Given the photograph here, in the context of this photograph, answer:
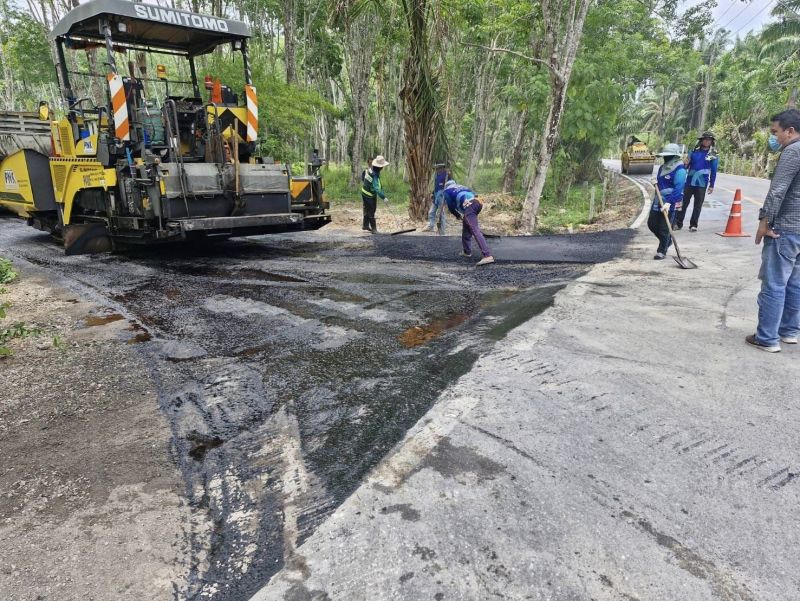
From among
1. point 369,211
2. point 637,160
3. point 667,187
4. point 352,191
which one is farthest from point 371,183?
point 637,160

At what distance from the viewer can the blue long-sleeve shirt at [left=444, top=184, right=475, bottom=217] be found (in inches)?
272

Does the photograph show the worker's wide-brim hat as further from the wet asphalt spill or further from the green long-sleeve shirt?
the green long-sleeve shirt

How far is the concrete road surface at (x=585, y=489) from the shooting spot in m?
1.83

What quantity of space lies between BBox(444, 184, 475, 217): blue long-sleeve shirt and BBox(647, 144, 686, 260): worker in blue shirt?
7.99ft

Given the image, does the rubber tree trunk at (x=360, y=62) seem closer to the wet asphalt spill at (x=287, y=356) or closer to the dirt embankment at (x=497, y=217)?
the dirt embankment at (x=497, y=217)

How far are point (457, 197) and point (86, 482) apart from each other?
558 cm

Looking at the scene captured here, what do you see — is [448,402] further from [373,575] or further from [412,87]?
[412,87]

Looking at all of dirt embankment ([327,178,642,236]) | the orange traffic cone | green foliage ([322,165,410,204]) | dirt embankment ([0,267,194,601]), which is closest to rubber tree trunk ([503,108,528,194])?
dirt embankment ([327,178,642,236])

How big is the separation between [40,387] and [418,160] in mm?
9156

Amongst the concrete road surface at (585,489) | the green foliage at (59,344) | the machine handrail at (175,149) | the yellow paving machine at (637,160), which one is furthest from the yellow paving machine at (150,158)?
the yellow paving machine at (637,160)

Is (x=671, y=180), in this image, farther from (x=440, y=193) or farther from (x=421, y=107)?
(x=421, y=107)

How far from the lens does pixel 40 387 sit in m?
3.44

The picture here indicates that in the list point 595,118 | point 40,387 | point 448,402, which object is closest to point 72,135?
point 40,387

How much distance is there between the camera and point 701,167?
29.5 ft
